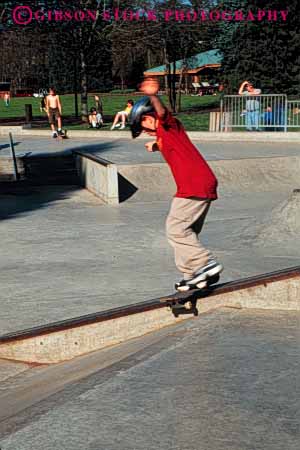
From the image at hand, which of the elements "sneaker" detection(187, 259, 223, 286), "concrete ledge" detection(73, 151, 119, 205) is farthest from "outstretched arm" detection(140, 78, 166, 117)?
"concrete ledge" detection(73, 151, 119, 205)

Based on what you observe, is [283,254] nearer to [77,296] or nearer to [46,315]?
[77,296]

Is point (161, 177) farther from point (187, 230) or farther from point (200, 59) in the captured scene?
point (200, 59)

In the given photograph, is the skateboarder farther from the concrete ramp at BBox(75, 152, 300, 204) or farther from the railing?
the railing

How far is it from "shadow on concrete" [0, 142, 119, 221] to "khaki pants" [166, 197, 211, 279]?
25.3 feet

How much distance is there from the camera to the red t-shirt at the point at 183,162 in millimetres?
5930

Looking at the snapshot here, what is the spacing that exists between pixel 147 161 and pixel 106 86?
72805mm

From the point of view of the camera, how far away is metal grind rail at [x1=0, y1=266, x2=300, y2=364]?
6.19 m

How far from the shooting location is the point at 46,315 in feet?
23.2

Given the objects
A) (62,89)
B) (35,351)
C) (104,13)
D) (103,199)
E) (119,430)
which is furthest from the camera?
(62,89)

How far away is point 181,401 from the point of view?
430 cm

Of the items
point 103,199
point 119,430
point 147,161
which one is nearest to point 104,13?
point 147,161

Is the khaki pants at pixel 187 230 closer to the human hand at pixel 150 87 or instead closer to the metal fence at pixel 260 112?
the human hand at pixel 150 87

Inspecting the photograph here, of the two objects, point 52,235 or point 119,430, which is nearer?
point 119,430

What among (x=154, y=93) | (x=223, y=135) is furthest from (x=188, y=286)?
(x=223, y=135)
